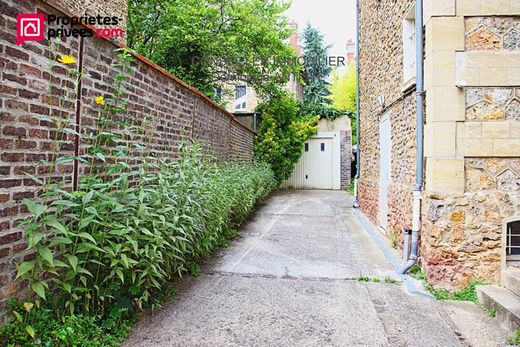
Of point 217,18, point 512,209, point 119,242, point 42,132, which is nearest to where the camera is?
point 42,132

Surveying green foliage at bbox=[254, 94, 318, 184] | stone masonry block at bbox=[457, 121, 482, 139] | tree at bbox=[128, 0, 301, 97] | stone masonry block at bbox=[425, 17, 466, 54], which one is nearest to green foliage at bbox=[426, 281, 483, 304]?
stone masonry block at bbox=[457, 121, 482, 139]

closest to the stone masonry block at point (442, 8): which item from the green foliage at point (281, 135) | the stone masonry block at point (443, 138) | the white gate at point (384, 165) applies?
the stone masonry block at point (443, 138)

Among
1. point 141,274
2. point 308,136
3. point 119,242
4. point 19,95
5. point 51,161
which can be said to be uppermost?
point 308,136

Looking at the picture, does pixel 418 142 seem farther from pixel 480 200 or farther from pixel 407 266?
pixel 407 266

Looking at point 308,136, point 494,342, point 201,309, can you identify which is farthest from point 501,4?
point 308,136

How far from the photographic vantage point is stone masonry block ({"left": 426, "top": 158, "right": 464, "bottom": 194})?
11.8ft

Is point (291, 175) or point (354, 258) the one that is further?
point (291, 175)

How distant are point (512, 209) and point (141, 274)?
11.6 ft

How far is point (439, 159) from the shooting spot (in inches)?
143

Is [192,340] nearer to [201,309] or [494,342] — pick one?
[201,309]

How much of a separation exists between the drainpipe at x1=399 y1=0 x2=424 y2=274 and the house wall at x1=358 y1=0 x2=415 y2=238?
46cm

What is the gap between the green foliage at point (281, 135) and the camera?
1360 centimetres

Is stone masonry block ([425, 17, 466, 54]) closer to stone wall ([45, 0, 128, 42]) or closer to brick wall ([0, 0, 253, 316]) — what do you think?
brick wall ([0, 0, 253, 316])

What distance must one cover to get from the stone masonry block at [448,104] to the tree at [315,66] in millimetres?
20706
